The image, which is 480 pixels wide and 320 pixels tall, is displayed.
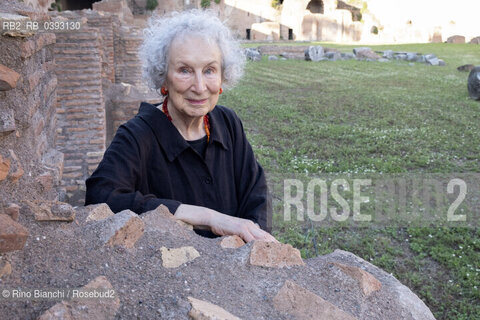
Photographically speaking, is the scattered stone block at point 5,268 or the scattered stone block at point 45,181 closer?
the scattered stone block at point 5,268

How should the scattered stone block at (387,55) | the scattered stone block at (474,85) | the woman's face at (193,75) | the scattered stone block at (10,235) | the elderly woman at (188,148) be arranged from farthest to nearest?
the scattered stone block at (387,55), the scattered stone block at (474,85), the woman's face at (193,75), the elderly woman at (188,148), the scattered stone block at (10,235)

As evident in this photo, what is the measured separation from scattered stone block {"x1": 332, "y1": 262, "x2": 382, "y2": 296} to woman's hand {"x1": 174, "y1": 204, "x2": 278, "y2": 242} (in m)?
0.41

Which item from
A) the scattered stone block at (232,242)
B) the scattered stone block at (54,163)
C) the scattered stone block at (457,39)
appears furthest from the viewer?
the scattered stone block at (457,39)

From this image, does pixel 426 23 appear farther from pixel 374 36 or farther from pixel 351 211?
pixel 351 211

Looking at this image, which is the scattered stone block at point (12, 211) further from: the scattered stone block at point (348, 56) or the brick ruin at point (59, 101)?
the scattered stone block at point (348, 56)

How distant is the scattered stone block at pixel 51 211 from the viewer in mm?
1615

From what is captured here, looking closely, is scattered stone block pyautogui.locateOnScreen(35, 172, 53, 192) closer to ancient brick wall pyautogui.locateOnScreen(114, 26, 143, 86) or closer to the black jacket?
the black jacket

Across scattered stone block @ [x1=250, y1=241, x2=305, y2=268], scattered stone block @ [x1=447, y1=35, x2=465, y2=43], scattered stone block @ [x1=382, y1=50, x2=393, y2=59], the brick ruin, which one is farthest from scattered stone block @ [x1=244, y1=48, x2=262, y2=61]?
scattered stone block @ [x1=250, y1=241, x2=305, y2=268]

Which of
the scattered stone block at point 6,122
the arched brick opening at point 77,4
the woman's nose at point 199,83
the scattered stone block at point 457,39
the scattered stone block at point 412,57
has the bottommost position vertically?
the scattered stone block at point 6,122

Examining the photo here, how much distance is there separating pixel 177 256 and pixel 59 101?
3.67 meters

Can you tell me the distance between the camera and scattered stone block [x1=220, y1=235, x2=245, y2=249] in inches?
73.1

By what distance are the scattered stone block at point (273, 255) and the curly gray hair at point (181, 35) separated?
1.02 m

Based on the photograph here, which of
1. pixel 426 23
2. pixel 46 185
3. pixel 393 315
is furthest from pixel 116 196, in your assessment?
pixel 426 23

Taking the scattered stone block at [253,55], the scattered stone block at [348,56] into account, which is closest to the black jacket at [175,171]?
the scattered stone block at [253,55]
